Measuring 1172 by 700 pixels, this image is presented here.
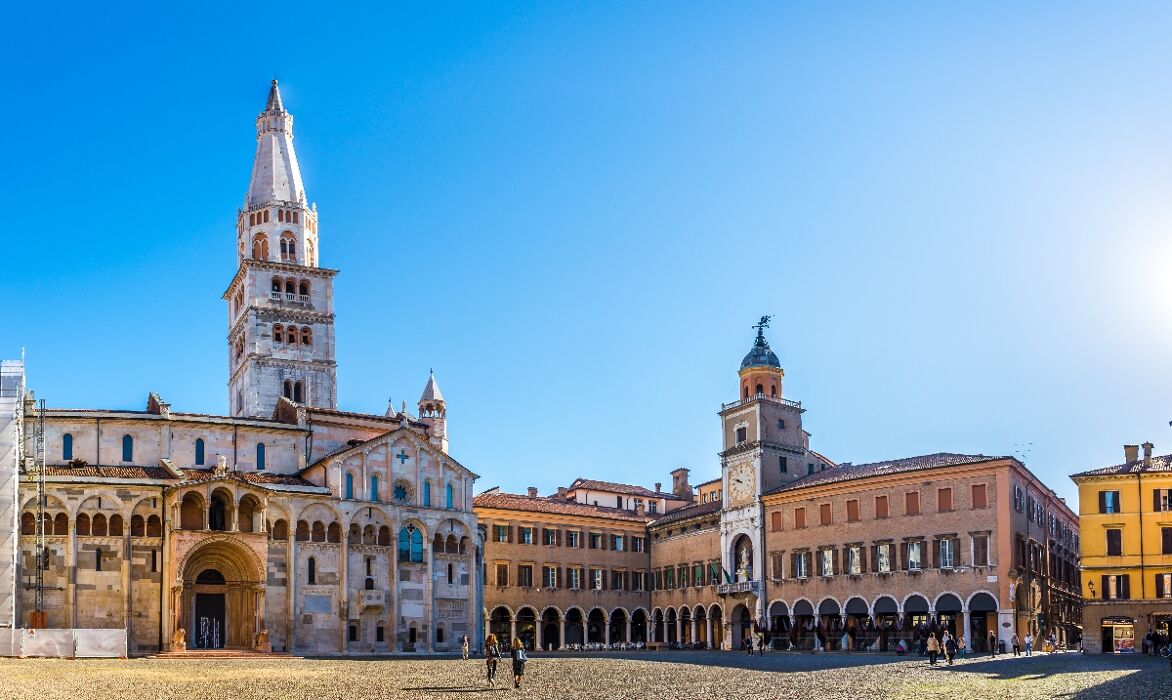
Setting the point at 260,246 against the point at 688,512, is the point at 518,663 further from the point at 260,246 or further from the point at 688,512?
the point at 260,246

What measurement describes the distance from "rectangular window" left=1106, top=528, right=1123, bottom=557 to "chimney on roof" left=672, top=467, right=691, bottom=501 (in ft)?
127

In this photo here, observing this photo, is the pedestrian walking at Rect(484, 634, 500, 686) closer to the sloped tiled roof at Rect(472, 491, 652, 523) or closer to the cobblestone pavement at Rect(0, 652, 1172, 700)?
the cobblestone pavement at Rect(0, 652, 1172, 700)

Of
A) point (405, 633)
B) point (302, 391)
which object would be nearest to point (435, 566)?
point (405, 633)

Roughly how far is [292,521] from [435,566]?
26.5 feet

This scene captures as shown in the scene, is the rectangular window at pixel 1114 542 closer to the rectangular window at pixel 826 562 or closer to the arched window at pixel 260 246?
the rectangular window at pixel 826 562

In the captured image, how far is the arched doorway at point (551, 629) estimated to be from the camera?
84.9 metres

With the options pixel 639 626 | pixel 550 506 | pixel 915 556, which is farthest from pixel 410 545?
pixel 639 626

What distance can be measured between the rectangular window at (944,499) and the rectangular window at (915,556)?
6.87ft

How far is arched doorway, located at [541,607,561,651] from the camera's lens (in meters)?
84.9

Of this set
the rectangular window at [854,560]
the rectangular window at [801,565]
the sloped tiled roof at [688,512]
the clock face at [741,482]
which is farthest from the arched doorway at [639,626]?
the rectangular window at [854,560]

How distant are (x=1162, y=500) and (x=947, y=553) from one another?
10.0m

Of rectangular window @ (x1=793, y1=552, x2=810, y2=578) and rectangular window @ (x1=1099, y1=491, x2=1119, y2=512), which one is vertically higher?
rectangular window @ (x1=1099, y1=491, x2=1119, y2=512)

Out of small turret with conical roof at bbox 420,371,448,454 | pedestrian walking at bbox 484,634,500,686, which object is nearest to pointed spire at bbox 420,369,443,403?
small turret with conical roof at bbox 420,371,448,454

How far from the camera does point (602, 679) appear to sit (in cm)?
3966
